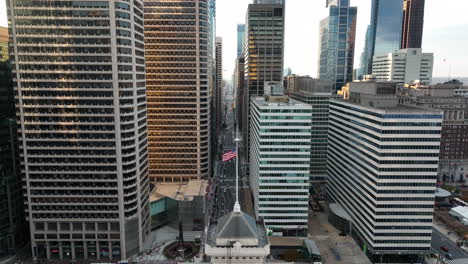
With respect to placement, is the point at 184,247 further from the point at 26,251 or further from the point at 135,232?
the point at 26,251

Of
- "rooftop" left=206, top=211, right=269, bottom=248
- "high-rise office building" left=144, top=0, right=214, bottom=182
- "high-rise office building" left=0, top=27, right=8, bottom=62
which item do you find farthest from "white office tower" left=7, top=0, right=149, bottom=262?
"rooftop" left=206, top=211, right=269, bottom=248

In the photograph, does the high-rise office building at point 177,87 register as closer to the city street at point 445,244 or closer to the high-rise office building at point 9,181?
the high-rise office building at point 9,181

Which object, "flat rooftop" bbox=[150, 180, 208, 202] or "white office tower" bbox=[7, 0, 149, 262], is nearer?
"white office tower" bbox=[7, 0, 149, 262]

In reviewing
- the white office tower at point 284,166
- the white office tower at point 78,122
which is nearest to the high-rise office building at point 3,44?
the white office tower at point 78,122

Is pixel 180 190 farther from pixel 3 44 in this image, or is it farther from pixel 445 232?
pixel 445 232

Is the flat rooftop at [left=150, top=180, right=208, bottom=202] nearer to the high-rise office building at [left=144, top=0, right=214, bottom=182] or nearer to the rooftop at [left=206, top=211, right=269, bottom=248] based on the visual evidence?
the high-rise office building at [left=144, top=0, right=214, bottom=182]

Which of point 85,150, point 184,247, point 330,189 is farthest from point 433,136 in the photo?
point 85,150
